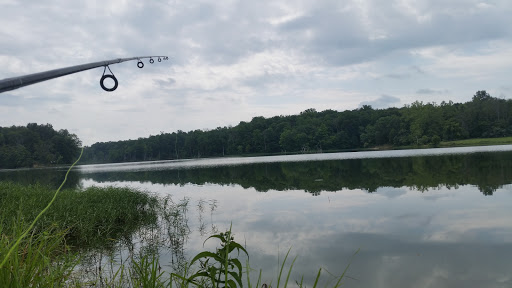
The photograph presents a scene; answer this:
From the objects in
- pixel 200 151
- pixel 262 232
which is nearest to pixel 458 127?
pixel 200 151

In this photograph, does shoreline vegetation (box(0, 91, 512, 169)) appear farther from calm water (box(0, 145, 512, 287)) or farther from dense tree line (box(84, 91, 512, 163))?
calm water (box(0, 145, 512, 287))

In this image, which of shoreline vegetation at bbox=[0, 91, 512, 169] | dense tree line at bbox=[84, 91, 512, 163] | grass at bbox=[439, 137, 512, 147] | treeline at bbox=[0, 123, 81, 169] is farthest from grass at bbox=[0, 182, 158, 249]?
treeline at bbox=[0, 123, 81, 169]

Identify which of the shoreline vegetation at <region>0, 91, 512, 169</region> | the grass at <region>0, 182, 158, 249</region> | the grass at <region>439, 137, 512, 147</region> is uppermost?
the shoreline vegetation at <region>0, 91, 512, 169</region>

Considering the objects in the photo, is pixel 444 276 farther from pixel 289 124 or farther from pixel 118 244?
pixel 289 124

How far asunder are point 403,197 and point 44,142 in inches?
4102

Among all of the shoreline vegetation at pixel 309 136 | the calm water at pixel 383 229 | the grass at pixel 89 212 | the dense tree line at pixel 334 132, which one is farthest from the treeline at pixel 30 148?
the calm water at pixel 383 229

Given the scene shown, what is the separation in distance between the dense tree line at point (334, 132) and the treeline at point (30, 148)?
28.0 ft

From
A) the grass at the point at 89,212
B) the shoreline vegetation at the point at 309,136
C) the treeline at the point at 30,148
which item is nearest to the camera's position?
the grass at the point at 89,212

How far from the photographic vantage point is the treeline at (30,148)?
298 feet

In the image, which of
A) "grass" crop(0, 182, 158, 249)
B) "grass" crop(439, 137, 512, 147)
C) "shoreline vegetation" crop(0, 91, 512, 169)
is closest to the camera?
"grass" crop(0, 182, 158, 249)

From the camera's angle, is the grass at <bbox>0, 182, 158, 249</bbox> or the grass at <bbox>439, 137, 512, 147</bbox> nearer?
the grass at <bbox>0, 182, 158, 249</bbox>

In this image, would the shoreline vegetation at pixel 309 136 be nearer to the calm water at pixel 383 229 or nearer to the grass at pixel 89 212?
the calm water at pixel 383 229

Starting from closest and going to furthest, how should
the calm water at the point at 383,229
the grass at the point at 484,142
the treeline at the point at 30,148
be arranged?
1. the calm water at the point at 383,229
2. the grass at the point at 484,142
3. the treeline at the point at 30,148

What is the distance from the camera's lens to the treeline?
3572 inches
